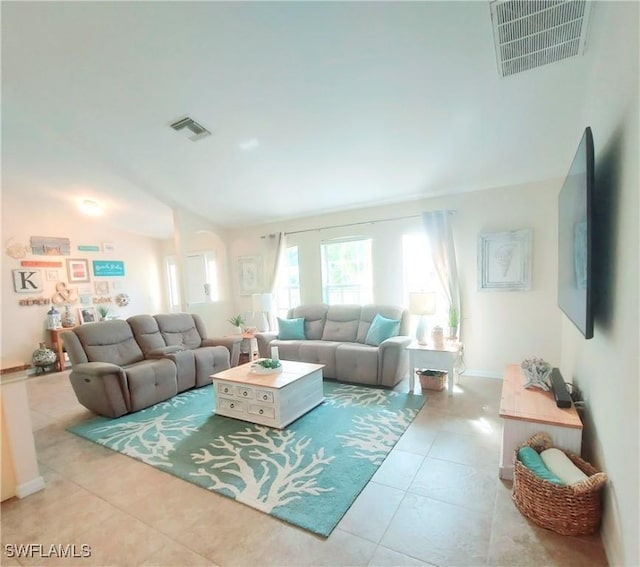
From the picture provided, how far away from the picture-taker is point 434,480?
204 centimetres

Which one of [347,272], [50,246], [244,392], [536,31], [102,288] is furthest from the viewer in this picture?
[102,288]

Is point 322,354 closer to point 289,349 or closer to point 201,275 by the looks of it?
point 289,349

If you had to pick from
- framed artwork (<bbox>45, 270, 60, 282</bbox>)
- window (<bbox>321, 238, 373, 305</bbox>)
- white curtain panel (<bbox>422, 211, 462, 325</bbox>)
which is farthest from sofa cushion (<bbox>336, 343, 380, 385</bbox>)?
framed artwork (<bbox>45, 270, 60, 282</bbox>)

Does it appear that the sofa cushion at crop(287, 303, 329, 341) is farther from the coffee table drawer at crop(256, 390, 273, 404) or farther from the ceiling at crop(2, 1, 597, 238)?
the coffee table drawer at crop(256, 390, 273, 404)

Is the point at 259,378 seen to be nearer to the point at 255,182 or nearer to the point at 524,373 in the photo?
the point at 524,373

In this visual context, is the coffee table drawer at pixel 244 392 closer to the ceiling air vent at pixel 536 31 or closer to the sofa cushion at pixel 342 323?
the sofa cushion at pixel 342 323

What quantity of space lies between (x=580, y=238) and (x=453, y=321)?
2.38 meters

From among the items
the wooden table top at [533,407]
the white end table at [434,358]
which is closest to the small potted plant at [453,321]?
the white end table at [434,358]

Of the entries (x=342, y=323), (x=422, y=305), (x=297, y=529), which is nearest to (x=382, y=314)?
(x=342, y=323)

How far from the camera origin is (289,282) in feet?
18.7

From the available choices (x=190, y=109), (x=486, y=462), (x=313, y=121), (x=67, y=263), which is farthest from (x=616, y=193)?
(x=67, y=263)

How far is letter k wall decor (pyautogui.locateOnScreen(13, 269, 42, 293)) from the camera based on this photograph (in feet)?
16.5

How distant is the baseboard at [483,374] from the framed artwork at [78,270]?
6.80m

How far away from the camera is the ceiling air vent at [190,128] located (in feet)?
9.74
